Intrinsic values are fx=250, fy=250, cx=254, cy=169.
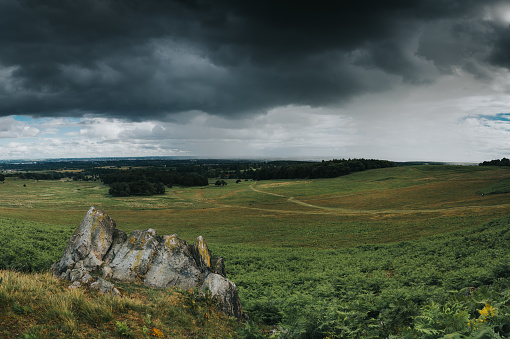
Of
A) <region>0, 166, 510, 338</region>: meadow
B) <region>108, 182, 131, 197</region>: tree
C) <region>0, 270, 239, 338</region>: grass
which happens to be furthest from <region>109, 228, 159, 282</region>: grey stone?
<region>108, 182, 131, 197</region>: tree

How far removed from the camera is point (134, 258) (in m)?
14.6

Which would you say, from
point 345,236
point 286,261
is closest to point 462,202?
point 345,236

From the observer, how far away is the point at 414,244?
26.4 meters

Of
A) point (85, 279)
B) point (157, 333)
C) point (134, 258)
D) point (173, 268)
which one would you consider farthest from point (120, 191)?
point (157, 333)

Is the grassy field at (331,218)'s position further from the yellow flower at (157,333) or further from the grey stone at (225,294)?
the yellow flower at (157,333)

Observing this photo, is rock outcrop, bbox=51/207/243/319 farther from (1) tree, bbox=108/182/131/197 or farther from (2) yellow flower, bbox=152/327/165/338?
(1) tree, bbox=108/182/131/197

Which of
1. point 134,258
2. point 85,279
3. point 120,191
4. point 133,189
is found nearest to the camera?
point 85,279

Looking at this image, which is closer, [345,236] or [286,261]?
[286,261]

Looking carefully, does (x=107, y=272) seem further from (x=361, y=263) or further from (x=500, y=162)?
(x=500, y=162)

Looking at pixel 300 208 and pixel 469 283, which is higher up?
pixel 469 283

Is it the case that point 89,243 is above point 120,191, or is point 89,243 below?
above

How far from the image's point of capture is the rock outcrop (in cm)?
1374

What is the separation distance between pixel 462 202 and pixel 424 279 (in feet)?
155

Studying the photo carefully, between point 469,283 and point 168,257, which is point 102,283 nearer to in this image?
point 168,257
